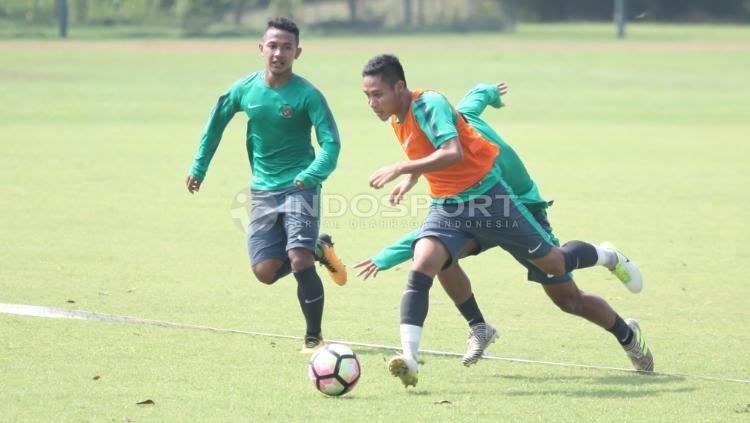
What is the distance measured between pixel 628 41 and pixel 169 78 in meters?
24.0

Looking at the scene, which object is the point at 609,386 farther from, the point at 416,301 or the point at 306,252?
the point at 306,252

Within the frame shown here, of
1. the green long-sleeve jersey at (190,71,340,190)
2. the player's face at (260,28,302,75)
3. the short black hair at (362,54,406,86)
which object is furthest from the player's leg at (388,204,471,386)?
the player's face at (260,28,302,75)

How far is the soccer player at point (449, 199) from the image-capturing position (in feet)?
25.8

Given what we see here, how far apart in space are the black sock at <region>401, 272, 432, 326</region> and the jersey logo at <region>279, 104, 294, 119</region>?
173cm

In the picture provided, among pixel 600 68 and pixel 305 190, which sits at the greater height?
pixel 305 190

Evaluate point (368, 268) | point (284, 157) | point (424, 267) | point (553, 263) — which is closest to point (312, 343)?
point (368, 268)

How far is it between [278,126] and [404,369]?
239 cm

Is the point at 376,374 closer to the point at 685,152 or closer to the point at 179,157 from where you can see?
the point at 179,157

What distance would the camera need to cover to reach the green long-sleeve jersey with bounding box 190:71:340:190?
9008mm

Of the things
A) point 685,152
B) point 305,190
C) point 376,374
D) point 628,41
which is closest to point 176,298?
point 305,190

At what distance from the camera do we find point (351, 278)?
11938 millimetres

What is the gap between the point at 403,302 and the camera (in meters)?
7.93

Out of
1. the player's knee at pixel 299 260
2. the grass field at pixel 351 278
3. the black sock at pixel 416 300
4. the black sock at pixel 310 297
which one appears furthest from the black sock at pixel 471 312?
the player's knee at pixel 299 260

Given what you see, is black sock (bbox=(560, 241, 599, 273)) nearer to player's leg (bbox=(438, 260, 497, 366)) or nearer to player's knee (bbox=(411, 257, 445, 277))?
player's leg (bbox=(438, 260, 497, 366))
